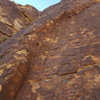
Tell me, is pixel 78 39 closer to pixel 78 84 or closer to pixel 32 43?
pixel 32 43

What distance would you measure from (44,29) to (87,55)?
131 inches

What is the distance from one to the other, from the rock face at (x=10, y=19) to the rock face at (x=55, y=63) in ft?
33.5

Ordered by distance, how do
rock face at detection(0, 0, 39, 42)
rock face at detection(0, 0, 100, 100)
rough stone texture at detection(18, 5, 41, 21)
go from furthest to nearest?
rough stone texture at detection(18, 5, 41, 21) < rock face at detection(0, 0, 39, 42) < rock face at detection(0, 0, 100, 100)

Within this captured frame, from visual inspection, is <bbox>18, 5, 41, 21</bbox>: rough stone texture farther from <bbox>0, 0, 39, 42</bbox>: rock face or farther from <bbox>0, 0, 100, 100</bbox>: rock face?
<bbox>0, 0, 100, 100</bbox>: rock face

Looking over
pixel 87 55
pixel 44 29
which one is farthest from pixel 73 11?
pixel 87 55

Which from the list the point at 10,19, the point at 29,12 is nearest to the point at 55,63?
the point at 10,19

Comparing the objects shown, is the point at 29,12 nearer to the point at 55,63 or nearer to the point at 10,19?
the point at 10,19

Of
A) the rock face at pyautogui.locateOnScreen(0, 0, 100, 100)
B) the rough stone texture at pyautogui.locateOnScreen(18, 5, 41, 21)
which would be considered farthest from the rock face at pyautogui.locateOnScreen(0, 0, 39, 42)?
the rock face at pyautogui.locateOnScreen(0, 0, 100, 100)

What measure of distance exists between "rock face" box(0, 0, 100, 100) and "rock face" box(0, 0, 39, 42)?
10.2m

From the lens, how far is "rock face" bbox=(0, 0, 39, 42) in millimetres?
18241

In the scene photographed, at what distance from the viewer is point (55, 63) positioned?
6254 mm

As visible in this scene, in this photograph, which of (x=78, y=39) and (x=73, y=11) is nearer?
(x=78, y=39)

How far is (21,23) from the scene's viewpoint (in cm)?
2083

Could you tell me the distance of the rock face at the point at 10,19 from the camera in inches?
718
